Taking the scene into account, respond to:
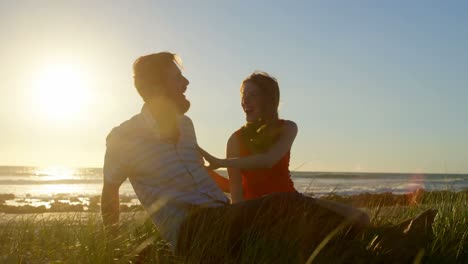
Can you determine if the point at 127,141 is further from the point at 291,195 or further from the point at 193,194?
the point at 291,195

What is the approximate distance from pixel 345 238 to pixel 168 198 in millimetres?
1443

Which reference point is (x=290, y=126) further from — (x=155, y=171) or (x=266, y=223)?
(x=155, y=171)

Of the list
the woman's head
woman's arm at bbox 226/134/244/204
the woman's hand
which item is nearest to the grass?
the woman's hand

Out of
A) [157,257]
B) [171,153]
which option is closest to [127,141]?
[171,153]

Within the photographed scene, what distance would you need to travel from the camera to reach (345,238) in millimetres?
4336

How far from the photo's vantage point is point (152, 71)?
410 cm

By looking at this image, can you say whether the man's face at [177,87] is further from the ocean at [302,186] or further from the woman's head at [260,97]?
the ocean at [302,186]

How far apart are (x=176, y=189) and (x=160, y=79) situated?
0.83 m

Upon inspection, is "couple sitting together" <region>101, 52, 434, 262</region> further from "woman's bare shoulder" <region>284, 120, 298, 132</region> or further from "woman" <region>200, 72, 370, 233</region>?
"woman's bare shoulder" <region>284, 120, 298, 132</region>

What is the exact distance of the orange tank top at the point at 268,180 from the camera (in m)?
5.17

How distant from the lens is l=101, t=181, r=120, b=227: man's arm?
4039mm

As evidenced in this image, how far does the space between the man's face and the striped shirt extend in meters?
0.23

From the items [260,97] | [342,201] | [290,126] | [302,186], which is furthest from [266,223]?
[302,186]

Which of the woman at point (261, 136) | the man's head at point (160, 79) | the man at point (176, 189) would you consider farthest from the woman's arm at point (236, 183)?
the man's head at point (160, 79)
